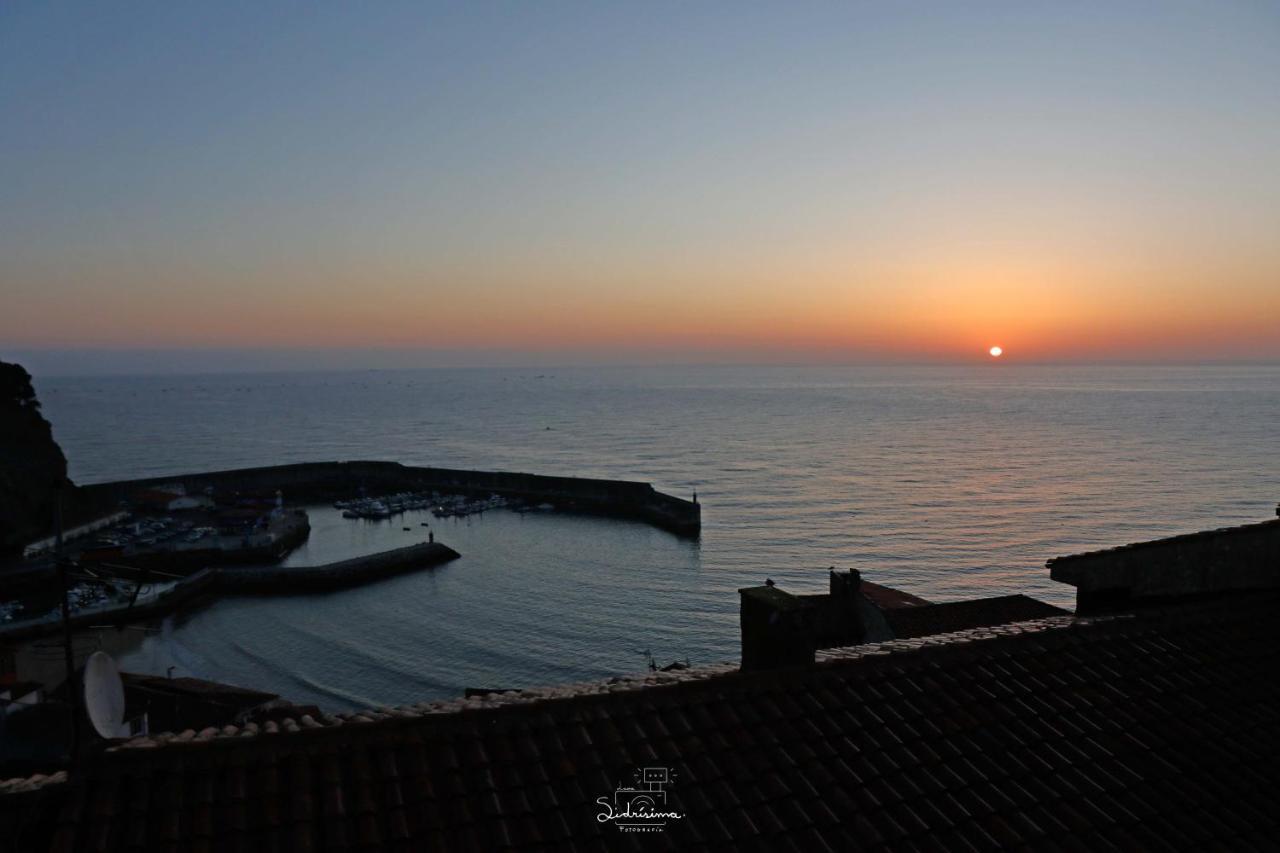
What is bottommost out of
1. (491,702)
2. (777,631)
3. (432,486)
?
(432,486)

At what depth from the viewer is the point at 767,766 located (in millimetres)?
5215

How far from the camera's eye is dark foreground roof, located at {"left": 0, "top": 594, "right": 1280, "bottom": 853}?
4.42m

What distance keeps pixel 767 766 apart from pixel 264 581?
50.1 meters

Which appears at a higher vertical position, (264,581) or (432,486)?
(432,486)

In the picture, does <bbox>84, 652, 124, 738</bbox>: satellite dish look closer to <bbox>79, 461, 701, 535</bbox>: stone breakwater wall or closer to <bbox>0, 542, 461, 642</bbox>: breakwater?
<bbox>0, 542, 461, 642</bbox>: breakwater

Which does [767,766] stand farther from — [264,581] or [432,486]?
[432,486]

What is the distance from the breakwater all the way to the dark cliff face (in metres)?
17.2

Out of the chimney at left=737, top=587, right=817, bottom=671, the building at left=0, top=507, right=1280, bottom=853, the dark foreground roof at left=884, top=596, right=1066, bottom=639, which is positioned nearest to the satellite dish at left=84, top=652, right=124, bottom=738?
the building at left=0, top=507, right=1280, bottom=853

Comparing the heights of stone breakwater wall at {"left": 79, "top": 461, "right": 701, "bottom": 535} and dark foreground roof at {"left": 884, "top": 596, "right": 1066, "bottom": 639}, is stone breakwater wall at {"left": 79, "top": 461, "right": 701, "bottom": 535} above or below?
below

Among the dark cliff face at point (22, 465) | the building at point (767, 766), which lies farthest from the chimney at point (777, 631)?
the dark cliff face at point (22, 465)

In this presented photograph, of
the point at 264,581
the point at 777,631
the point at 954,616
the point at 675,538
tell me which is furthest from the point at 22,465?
the point at 777,631

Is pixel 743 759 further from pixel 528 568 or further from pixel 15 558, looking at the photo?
pixel 15 558

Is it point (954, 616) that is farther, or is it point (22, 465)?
point (22, 465)

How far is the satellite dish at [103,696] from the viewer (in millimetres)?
5477
